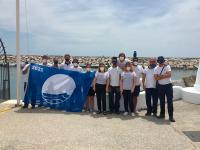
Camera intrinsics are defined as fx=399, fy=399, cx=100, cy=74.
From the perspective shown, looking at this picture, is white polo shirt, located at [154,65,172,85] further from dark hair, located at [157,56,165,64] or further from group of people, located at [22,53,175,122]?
dark hair, located at [157,56,165,64]

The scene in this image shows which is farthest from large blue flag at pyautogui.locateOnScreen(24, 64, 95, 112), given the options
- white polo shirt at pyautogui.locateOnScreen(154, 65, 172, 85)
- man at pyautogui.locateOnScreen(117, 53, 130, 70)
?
white polo shirt at pyautogui.locateOnScreen(154, 65, 172, 85)

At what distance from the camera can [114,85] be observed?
1193 centimetres

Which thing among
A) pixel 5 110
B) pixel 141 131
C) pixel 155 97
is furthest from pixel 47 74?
pixel 141 131

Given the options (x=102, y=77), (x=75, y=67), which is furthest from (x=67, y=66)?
(x=102, y=77)

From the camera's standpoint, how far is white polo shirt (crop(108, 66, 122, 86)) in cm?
1186

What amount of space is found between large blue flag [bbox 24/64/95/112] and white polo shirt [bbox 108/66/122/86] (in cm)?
84

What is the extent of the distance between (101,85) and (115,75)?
21.9 inches

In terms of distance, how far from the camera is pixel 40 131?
942cm

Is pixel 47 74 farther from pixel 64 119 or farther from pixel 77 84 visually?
pixel 64 119

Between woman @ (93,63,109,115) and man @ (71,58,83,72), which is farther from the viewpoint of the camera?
man @ (71,58,83,72)

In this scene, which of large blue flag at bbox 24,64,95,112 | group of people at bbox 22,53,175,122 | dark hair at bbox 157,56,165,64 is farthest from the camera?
large blue flag at bbox 24,64,95,112

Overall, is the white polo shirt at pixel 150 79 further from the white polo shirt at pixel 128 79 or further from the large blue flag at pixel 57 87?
the large blue flag at pixel 57 87

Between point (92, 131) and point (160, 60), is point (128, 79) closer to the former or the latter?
point (160, 60)

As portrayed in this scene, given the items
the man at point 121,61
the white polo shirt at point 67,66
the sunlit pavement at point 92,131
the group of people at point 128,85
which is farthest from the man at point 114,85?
the white polo shirt at point 67,66
